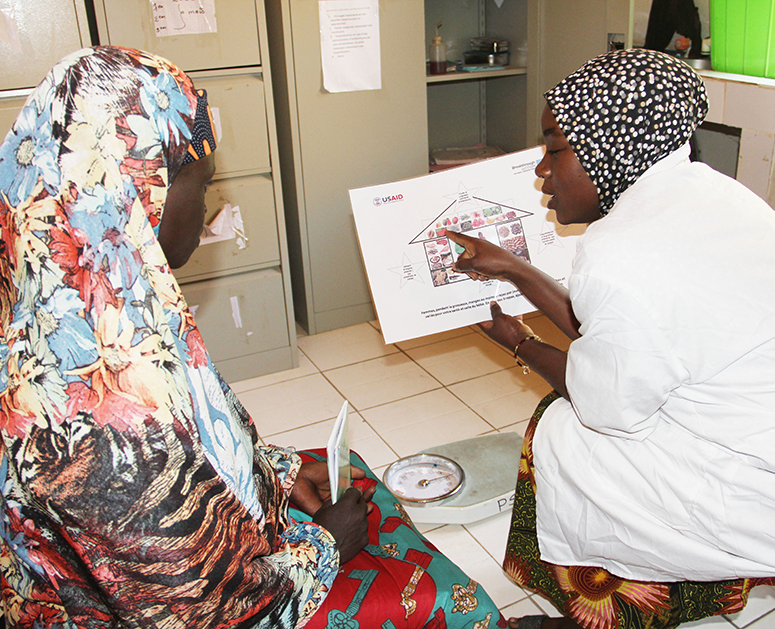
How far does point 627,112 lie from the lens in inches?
55.3

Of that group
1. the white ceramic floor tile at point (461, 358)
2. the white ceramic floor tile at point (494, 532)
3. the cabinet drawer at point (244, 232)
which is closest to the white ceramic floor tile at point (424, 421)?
the white ceramic floor tile at point (461, 358)

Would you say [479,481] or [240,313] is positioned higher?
[240,313]

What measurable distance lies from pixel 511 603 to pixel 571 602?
27 cm

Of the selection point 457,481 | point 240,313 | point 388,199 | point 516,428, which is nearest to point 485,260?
point 388,199

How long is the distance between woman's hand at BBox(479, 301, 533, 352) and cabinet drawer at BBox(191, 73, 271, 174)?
4.67 ft

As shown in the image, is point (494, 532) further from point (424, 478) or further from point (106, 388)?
point (106, 388)

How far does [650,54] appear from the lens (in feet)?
4.80

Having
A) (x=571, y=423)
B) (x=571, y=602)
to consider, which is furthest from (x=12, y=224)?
(x=571, y=602)

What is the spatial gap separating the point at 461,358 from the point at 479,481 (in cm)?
109

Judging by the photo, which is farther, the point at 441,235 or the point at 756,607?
the point at 441,235

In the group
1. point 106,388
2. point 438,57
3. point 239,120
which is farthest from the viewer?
point 438,57

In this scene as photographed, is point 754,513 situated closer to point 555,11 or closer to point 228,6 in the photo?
point 228,6

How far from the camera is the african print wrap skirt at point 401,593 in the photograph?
125 cm

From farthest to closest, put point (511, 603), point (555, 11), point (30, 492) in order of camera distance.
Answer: point (555, 11) → point (511, 603) → point (30, 492)
